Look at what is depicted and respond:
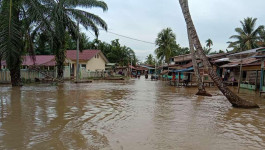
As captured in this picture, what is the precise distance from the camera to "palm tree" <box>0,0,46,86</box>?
14.1m

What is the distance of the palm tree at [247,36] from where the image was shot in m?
36.2

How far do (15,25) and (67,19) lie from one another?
610 cm

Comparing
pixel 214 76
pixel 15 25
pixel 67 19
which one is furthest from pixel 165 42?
pixel 214 76

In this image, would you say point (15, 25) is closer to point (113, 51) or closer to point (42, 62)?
point (42, 62)

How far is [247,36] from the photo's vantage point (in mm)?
36906

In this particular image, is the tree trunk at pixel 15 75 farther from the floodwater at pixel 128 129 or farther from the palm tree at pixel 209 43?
the palm tree at pixel 209 43

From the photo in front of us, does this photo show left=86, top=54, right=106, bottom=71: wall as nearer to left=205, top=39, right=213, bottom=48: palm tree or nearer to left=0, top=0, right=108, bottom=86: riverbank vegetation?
left=0, top=0, right=108, bottom=86: riverbank vegetation

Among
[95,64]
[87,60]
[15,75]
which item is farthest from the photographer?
[95,64]

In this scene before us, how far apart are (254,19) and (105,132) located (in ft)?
127

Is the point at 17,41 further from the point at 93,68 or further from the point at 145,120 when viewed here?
the point at 93,68

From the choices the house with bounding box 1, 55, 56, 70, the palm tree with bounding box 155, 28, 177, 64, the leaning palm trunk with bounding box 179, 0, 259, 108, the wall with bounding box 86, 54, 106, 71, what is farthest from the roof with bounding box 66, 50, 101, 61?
the leaning palm trunk with bounding box 179, 0, 259, 108

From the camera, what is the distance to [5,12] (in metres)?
14.6

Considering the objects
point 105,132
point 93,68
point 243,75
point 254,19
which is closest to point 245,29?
point 254,19

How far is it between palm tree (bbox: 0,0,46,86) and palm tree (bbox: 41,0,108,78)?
3.59ft
